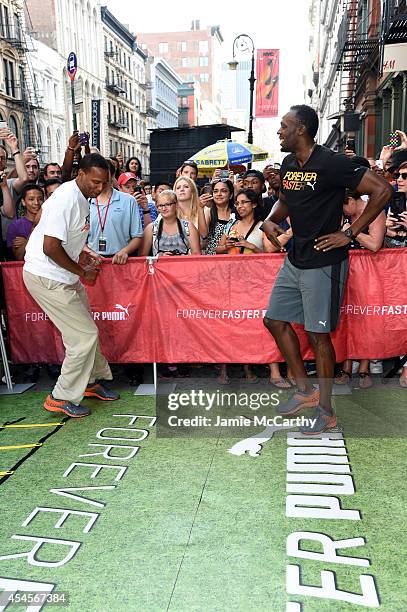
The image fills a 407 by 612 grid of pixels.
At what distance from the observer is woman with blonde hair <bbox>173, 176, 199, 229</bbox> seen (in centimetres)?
591

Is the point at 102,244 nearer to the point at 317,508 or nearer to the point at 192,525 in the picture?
the point at 192,525

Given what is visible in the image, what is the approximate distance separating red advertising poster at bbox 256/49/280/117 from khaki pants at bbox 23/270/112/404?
1098 inches

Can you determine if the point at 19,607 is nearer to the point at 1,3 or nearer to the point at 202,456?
the point at 202,456

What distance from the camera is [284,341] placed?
4.73 metres

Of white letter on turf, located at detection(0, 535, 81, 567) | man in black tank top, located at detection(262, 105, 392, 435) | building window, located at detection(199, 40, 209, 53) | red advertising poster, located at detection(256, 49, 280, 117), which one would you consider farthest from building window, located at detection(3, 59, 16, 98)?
building window, located at detection(199, 40, 209, 53)

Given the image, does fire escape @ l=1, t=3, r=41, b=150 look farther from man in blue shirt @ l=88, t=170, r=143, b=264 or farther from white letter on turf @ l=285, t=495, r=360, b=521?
white letter on turf @ l=285, t=495, r=360, b=521

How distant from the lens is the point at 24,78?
144 feet

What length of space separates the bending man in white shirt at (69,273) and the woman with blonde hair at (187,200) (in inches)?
49.9

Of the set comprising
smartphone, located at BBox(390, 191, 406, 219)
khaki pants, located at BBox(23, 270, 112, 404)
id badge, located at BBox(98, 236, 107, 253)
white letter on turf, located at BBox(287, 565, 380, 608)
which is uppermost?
smartphone, located at BBox(390, 191, 406, 219)

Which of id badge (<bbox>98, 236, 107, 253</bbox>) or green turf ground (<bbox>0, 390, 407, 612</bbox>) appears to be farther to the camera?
id badge (<bbox>98, 236, 107, 253</bbox>)

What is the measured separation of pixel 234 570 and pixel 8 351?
4012mm

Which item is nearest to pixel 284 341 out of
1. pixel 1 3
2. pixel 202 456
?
pixel 202 456

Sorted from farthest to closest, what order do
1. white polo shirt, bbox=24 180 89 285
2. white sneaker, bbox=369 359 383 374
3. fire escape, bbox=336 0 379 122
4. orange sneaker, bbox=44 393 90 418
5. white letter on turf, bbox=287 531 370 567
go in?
1. fire escape, bbox=336 0 379 122
2. white sneaker, bbox=369 359 383 374
3. orange sneaker, bbox=44 393 90 418
4. white polo shirt, bbox=24 180 89 285
5. white letter on turf, bbox=287 531 370 567

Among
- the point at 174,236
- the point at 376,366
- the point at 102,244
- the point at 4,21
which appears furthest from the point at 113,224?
the point at 4,21
